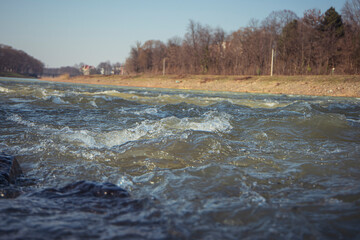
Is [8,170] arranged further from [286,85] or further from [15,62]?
[15,62]

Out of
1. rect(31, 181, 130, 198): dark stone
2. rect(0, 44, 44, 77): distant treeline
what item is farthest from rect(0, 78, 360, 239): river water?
rect(0, 44, 44, 77): distant treeline

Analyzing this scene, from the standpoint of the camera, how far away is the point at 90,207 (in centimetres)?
192

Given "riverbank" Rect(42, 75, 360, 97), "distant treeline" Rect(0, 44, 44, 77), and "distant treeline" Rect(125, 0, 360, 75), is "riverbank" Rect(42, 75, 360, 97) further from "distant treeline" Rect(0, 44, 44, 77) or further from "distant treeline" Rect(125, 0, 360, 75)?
"distant treeline" Rect(0, 44, 44, 77)

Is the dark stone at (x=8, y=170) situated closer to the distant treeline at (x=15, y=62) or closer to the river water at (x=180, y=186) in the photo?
the river water at (x=180, y=186)

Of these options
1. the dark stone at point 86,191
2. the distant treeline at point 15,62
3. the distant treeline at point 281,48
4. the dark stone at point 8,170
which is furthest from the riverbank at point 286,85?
the distant treeline at point 15,62

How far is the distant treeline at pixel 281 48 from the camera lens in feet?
112

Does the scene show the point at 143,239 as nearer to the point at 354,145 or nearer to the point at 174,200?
the point at 174,200

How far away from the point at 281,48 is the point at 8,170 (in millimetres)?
44552

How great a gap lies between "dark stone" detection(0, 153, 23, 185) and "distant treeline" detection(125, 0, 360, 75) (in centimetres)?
3490

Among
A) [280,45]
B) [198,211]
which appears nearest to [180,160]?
[198,211]

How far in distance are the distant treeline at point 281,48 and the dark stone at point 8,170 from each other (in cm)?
3490

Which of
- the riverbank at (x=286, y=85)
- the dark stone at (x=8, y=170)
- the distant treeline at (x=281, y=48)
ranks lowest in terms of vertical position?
the dark stone at (x=8, y=170)

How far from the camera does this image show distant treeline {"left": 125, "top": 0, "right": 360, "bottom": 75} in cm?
3422

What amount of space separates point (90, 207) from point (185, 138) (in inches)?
96.1
